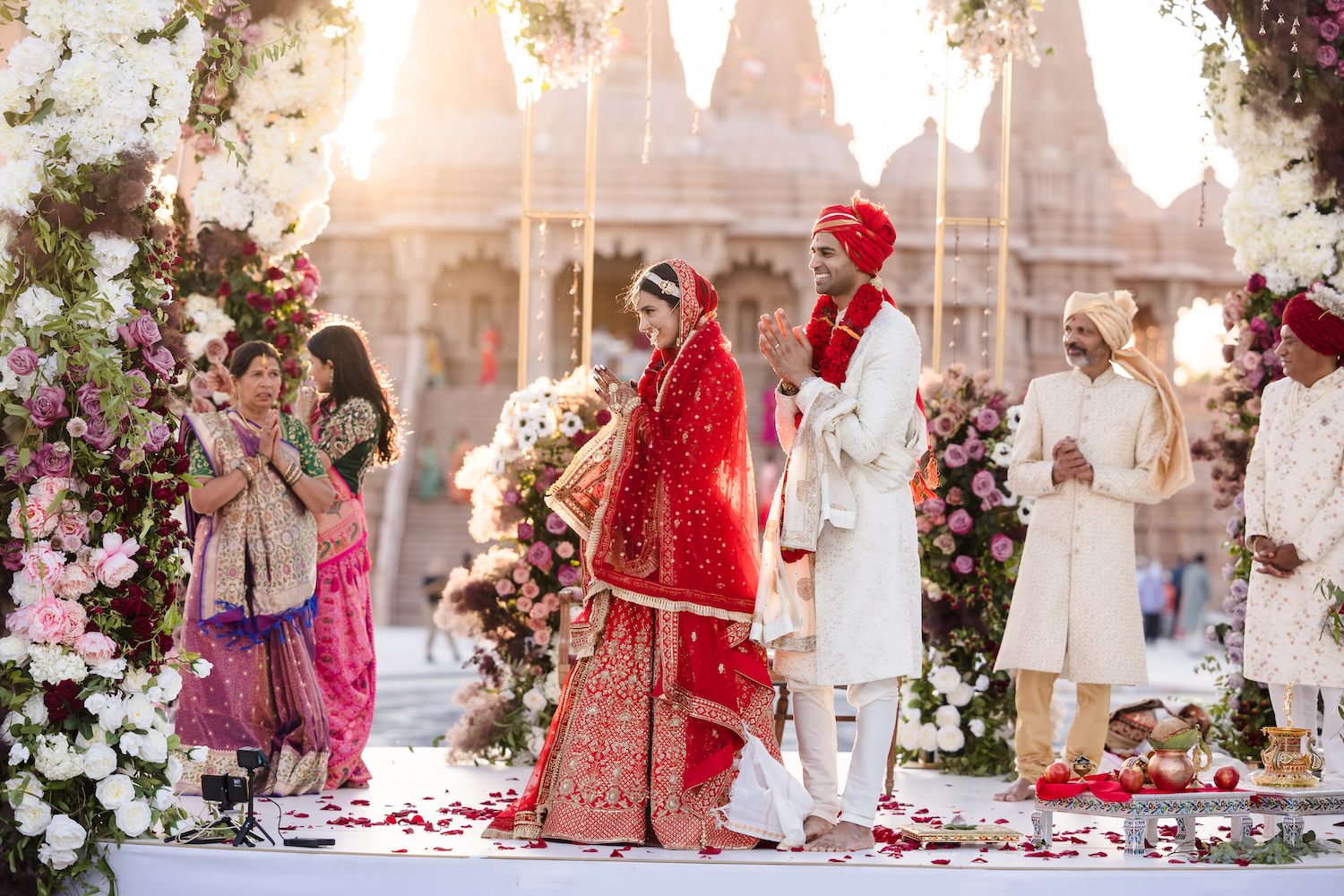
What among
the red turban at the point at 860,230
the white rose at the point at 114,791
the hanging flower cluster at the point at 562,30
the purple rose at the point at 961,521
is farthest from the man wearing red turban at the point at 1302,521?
the white rose at the point at 114,791

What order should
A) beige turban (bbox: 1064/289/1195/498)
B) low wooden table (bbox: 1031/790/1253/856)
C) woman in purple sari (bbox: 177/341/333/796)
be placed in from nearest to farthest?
low wooden table (bbox: 1031/790/1253/856) < woman in purple sari (bbox: 177/341/333/796) < beige turban (bbox: 1064/289/1195/498)

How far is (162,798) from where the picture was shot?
12.8 feet

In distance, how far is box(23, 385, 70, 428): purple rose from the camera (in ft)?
12.1

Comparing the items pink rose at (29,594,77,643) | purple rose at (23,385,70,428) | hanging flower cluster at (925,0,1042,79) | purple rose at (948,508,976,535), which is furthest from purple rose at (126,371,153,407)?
hanging flower cluster at (925,0,1042,79)

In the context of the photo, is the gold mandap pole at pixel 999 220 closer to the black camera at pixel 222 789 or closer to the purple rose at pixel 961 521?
the purple rose at pixel 961 521

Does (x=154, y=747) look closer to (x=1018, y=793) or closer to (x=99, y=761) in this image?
(x=99, y=761)

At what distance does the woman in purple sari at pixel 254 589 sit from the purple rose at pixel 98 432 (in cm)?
81

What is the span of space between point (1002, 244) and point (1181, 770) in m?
3.27

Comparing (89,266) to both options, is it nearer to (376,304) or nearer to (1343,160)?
(1343,160)

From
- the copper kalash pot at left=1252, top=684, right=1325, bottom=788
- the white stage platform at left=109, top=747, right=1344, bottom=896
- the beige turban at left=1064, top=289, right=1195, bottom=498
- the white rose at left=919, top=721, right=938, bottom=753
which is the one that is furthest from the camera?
the white rose at left=919, top=721, right=938, bottom=753

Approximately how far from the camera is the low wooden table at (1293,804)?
4.10 m

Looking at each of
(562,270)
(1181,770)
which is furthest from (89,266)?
(562,270)

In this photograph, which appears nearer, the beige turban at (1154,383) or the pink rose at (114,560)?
the pink rose at (114,560)

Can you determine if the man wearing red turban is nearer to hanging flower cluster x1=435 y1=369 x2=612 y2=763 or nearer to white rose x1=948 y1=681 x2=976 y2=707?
white rose x1=948 y1=681 x2=976 y2=707
